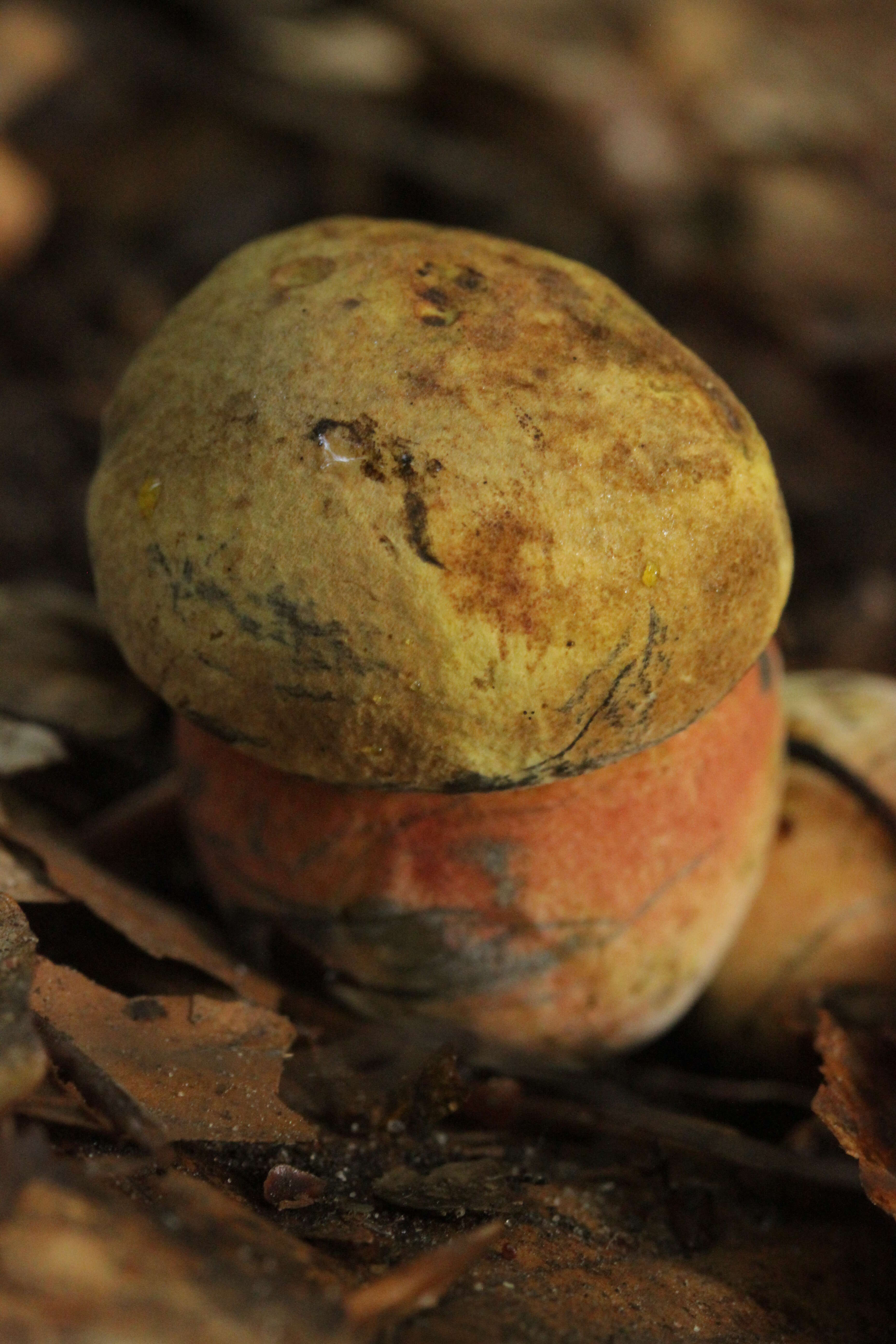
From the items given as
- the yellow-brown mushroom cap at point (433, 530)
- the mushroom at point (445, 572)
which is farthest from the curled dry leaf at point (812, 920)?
the yellow-brown mushroom cap at point (433, 530)

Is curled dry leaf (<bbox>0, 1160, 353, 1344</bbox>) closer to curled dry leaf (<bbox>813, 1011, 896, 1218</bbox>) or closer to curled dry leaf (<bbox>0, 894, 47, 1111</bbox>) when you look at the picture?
curled dry leaf (<bbox>0, 894, 47, 1111</bbox>)

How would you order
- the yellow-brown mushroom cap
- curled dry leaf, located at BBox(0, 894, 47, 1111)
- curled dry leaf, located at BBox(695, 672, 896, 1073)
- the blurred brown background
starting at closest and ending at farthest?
curled dry leaf, located at BBox(0, 894, 47, 1111) < the yellow-brown mushroom cap < curled dry leaf, located at BBox(695, 672, 896, 1073) < the blurred brown background

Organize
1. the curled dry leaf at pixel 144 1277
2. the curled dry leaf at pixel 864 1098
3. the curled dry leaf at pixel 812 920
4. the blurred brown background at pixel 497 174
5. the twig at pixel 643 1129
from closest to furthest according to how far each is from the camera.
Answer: the curled dry leaf at pixel 144 1277
the curled dry leaf at pixel 864 1098
the twig at pixel 643 1129
the curled dry leaf at pixel 812 920
the blurred brown background at pixel 497 174

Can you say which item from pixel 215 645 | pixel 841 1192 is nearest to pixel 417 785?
pixel 215 645

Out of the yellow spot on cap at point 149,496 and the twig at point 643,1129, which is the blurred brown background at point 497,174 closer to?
the twig at point 643,1129

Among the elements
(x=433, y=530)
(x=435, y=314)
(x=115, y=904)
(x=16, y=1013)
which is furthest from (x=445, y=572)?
(x=115, y=904)

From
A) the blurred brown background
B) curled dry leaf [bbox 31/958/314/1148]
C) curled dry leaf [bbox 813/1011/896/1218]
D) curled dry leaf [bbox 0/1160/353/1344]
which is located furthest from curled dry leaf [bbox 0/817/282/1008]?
the blurred brown background

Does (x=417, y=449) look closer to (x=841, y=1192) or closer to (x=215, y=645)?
(x=215, y=645)

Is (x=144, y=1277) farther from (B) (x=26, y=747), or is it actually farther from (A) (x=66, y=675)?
(A) (x=66, y=675)
